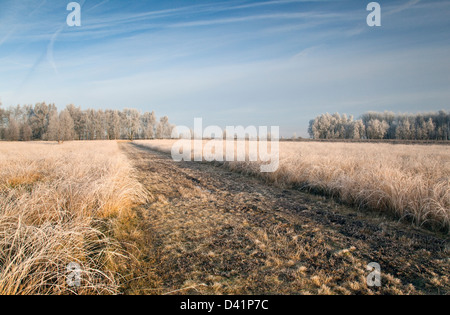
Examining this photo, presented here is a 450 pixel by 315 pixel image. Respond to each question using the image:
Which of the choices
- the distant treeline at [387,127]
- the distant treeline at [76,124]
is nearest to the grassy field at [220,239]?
the distant treeline at [76,124]

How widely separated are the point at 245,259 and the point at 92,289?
160cm

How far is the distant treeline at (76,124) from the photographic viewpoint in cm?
4634

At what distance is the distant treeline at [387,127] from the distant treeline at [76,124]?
5663 centimetres

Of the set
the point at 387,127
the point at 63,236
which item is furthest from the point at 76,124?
the point at 387,127

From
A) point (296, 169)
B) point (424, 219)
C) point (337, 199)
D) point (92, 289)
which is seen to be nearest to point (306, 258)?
point (92, 289)

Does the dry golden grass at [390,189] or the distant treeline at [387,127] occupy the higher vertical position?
the distant treeline at [387,127]

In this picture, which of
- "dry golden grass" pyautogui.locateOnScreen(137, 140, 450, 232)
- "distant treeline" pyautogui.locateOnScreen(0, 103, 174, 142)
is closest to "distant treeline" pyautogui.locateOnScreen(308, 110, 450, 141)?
"distant treeline" pyautogui.locateOnScreen(0, 103, 174, 142)

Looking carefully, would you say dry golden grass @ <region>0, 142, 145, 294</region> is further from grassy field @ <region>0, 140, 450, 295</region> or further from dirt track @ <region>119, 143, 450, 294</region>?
dirt track @ <region>119, 143, 450, 294</region>

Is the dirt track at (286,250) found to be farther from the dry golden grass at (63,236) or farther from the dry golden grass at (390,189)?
the dry golden grass at (63,236)

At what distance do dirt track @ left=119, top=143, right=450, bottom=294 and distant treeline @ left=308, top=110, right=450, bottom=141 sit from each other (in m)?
68.7

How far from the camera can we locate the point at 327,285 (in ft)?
6.79

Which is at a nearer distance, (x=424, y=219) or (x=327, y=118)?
(x=424, y=219)
